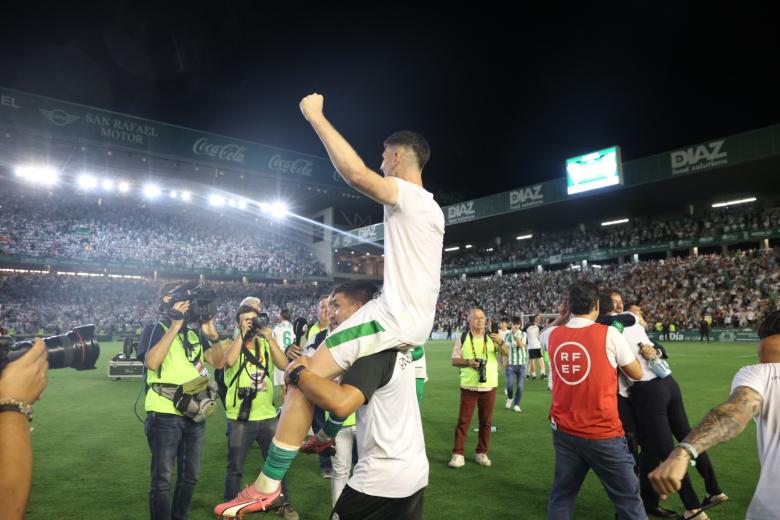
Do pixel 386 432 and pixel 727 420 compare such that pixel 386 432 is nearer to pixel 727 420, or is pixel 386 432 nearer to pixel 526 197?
pixel 727 420

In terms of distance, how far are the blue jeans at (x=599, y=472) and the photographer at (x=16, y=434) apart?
359cm

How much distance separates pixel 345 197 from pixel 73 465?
45.2 metres

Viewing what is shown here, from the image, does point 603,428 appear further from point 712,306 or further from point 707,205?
point 707,205

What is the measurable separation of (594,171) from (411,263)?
112 ft

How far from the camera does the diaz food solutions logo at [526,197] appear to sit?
37.7 m

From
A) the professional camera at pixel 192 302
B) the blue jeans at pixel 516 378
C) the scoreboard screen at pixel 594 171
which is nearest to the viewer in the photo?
the professional camera at pixel 192 302

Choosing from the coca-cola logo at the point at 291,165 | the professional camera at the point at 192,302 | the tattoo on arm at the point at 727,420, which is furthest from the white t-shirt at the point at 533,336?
the coca-cola logo at the point at 291,165

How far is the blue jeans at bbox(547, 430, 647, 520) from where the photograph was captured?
12.0 ft

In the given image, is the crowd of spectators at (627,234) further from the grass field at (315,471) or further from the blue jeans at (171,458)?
the blue jeans at (171,458)

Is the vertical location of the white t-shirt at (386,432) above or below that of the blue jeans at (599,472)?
above

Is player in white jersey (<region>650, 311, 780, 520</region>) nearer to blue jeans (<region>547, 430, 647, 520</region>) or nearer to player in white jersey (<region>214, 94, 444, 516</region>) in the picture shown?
player in white jersey (<region>214, 94, 444, 516</region>)

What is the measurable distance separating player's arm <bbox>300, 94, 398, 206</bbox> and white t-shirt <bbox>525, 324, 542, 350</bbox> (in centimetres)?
1437

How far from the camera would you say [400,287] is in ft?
8.31

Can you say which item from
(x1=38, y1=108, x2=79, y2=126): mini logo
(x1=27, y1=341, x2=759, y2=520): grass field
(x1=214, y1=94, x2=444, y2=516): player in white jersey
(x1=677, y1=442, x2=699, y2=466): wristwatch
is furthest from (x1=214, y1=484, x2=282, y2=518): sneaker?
(x1=38, y1=108, x2=79, y2=126): mini logo
